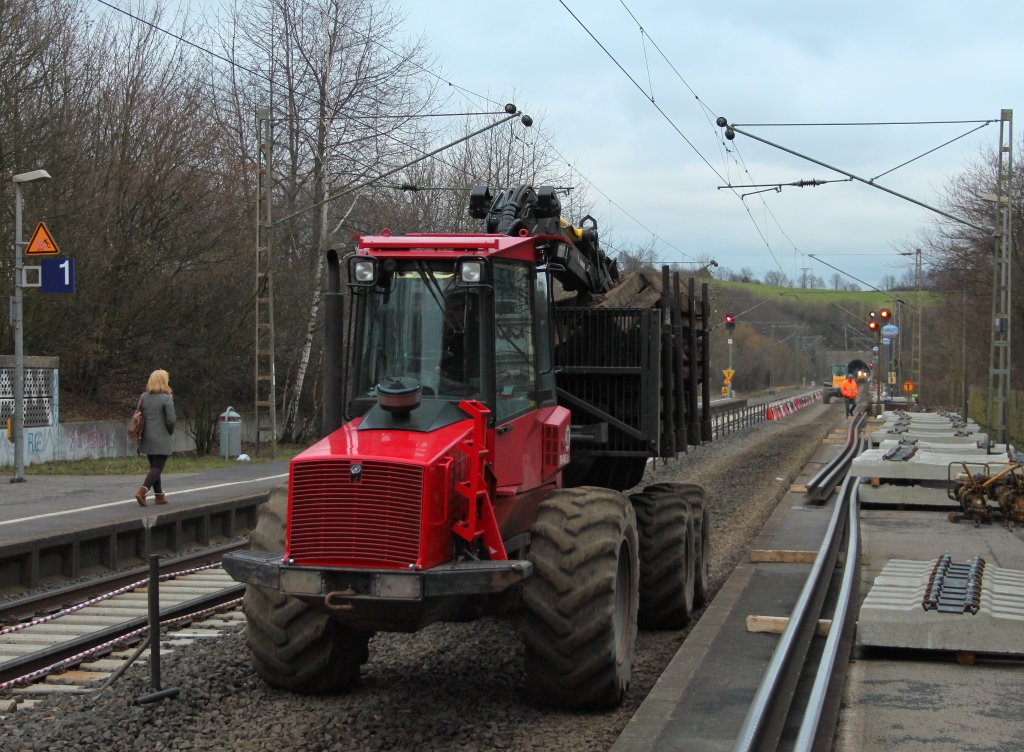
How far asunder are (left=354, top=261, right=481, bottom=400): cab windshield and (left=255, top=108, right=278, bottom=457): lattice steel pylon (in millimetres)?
21222

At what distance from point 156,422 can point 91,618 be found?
530cm

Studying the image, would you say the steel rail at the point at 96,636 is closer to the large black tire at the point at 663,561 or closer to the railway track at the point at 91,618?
the railway track at the point at 91,618

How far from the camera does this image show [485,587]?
23.1 ft

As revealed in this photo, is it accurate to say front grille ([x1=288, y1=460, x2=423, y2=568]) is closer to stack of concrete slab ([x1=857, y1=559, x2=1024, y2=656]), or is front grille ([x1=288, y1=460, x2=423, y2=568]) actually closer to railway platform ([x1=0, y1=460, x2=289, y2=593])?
stack of concrete slab ([x1=857, y1=559, x2=1024, y2=656])

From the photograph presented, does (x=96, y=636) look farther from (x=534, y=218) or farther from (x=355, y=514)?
(x=534, y=218)

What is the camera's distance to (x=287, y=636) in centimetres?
788

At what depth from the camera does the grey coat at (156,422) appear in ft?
53.3

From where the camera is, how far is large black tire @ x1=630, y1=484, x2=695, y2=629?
10633 millimetres

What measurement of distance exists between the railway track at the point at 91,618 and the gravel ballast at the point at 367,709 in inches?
27.2

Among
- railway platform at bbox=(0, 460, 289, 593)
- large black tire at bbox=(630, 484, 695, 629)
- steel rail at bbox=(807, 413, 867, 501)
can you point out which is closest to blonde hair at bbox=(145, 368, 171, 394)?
railway platform at bbox=(0, 460, 289, 593)

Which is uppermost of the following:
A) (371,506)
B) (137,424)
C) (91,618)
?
(371,506)

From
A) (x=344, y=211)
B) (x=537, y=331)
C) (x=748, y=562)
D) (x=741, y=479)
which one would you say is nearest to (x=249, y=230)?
(x=344, y=211)

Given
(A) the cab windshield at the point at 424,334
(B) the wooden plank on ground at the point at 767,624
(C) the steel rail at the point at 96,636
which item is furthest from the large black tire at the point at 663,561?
(C) the steel rail at the point at 96,636

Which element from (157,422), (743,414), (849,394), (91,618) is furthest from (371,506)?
(849,394)
